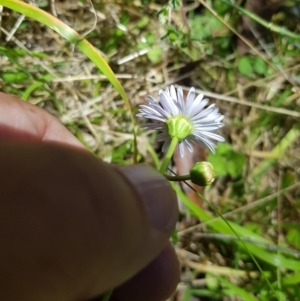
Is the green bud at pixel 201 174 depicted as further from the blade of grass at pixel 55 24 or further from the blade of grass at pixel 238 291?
the blade of grass at pixel 238 291

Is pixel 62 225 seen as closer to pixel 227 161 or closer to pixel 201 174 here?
pixel 201 174

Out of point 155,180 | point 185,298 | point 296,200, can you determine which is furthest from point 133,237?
point 296,200

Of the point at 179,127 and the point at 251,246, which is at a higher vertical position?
the point at 179,127

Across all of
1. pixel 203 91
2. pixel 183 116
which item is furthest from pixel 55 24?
pixel 203 91

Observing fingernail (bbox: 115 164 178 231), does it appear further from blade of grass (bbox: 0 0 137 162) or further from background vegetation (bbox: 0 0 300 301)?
background vegetation (bbox: 0 0 300 301)

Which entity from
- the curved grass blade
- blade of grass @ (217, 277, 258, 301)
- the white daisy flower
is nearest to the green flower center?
the white daisy flower

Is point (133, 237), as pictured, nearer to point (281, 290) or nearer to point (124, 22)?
point (281, 290)
